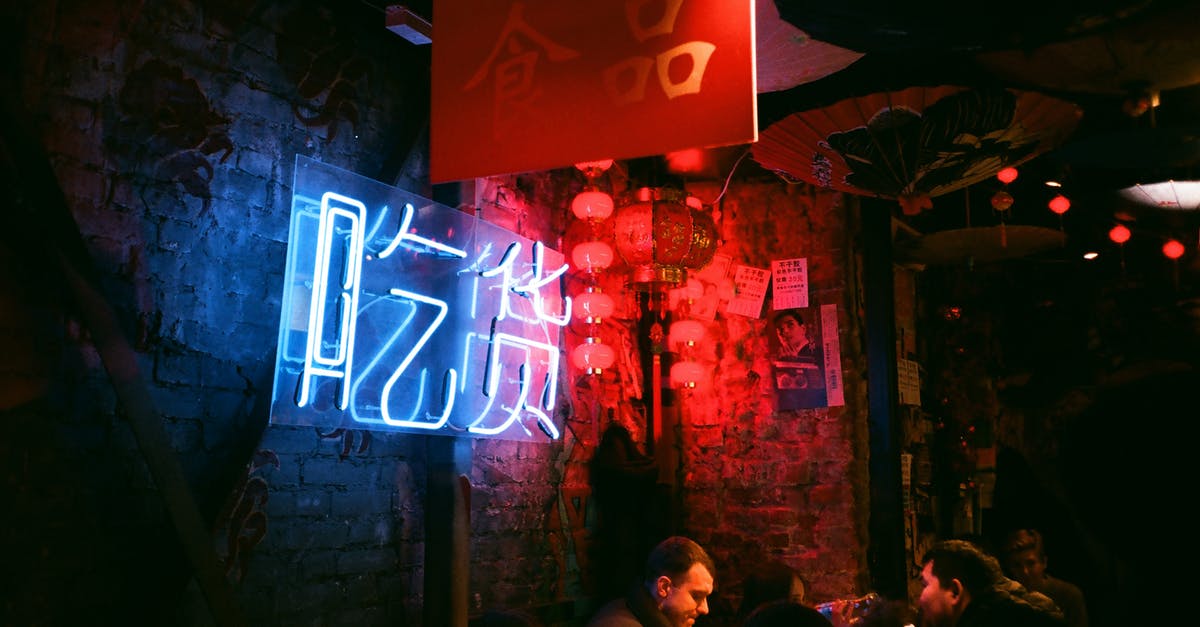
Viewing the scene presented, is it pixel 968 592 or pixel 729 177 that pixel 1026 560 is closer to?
pixel 968 592

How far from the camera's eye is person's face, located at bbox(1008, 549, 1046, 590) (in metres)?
6.84

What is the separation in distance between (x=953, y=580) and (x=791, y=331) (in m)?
2.80

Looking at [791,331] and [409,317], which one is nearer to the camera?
[409,317]

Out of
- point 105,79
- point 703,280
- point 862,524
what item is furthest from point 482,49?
point 862,524

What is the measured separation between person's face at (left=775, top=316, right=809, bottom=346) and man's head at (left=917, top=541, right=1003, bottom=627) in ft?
8.33

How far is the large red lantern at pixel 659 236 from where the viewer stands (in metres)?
6.39

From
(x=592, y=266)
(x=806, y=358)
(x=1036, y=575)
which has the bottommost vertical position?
(x=1036, y=575)

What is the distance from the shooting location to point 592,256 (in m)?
6.31

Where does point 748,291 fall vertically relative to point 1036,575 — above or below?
above

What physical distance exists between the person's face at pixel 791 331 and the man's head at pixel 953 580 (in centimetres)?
254

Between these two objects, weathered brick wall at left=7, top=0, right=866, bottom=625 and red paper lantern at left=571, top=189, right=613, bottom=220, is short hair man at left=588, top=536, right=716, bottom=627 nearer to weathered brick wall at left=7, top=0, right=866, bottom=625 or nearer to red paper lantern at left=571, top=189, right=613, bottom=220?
weathered brick wall at left=7, top=0, right=866, bottom=625

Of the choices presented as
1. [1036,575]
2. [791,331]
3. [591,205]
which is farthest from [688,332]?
[1036,575]

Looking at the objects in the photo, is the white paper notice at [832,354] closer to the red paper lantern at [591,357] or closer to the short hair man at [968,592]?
the red paper lantern at [591,357]

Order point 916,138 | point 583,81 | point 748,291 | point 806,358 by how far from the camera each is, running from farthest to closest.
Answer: point 748,291
point 806,358
point 916,138
point 583,81
